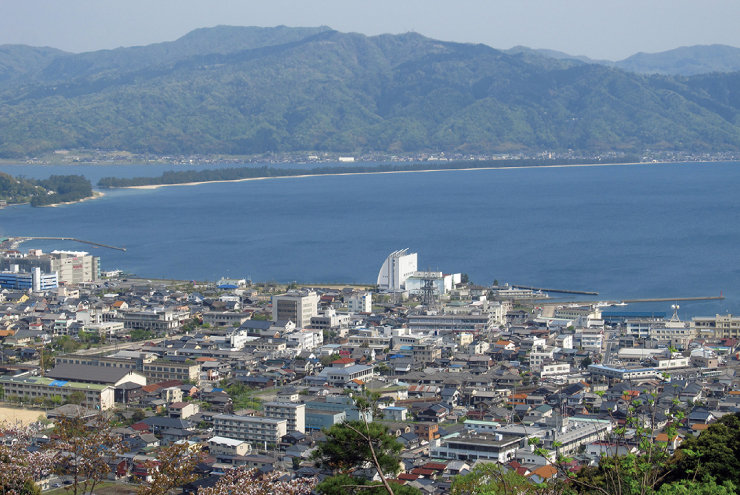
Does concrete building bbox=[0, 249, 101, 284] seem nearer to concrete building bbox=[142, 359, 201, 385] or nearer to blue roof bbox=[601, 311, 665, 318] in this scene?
concrete building bbox=[142, 359, 201, 385]

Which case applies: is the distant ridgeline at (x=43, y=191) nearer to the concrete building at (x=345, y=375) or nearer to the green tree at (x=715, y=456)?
the concrete building at (x=345, y=375)

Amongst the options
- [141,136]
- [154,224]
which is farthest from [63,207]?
[141,136]

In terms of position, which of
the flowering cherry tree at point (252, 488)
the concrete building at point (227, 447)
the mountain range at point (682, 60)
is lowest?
the concrete building at point (227, 447)

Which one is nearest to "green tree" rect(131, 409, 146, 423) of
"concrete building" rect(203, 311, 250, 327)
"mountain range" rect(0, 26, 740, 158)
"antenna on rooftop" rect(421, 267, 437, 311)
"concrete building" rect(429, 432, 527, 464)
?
"concrete building" rect(429, 432, 527, 464)

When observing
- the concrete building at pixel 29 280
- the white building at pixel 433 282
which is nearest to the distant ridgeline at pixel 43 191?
the concrete building at pixel 29 280

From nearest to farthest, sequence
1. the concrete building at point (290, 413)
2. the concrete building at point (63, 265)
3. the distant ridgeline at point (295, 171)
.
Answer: the concrete building at point (290, 413) < the concrete building at point (63, 265) < the distant ridgeline at point (295, 171)

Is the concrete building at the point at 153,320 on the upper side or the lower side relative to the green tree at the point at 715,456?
lower
